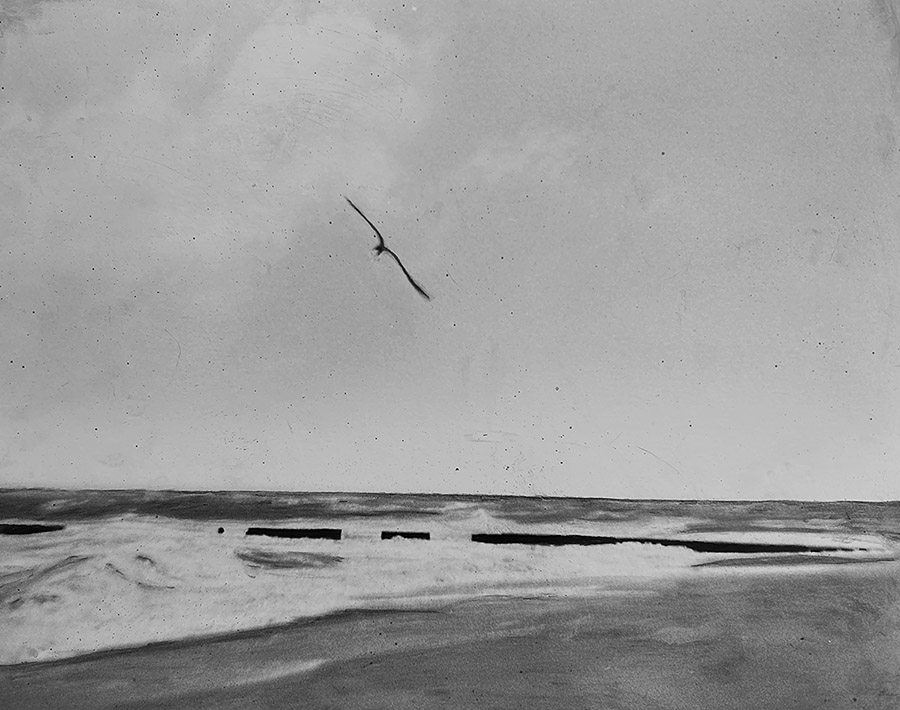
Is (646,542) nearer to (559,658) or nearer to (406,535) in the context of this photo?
(559,658)

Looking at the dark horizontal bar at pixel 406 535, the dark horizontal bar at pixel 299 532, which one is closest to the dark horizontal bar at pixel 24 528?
the dark horizontal bar at pixel 299 532

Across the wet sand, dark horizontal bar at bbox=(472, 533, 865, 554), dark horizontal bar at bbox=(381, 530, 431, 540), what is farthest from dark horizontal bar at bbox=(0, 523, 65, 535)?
dark horizontal bar at bbox=(472, 533, 865, 554)

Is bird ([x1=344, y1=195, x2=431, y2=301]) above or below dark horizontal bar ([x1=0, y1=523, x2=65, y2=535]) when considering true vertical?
above

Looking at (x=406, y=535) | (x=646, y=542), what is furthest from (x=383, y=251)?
(x=646, y=542)

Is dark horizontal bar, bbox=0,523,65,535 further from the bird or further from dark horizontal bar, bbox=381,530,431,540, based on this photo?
the bird

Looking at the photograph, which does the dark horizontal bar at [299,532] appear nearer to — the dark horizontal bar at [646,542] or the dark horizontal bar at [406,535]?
the dark horizontal bar at [406,535]
